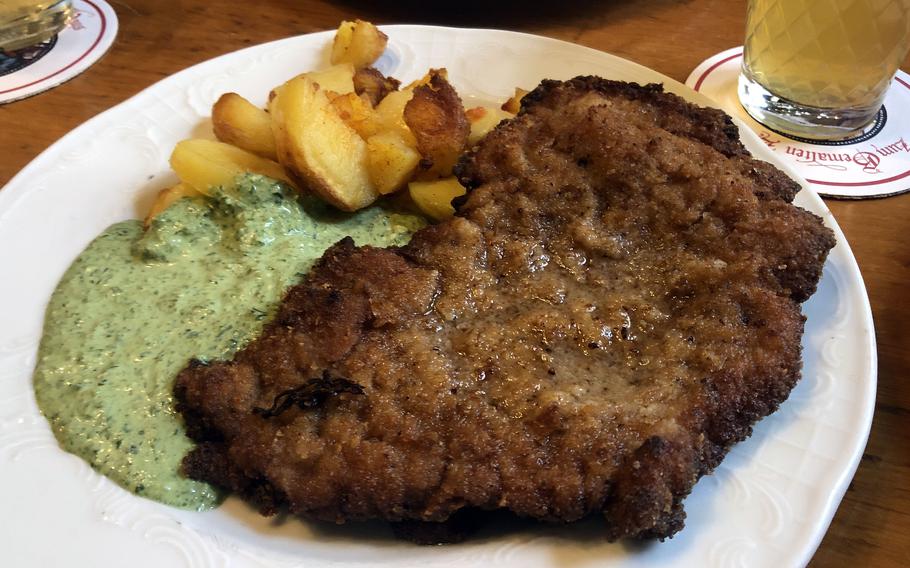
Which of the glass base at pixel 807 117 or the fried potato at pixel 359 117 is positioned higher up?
the fried potato at pixel 359 117

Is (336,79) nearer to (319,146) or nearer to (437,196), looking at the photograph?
(319,146)

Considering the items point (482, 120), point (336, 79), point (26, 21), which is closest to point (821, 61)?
point (482, 120)

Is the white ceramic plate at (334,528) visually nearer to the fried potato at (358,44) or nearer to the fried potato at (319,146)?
the fried potato at (319,146)

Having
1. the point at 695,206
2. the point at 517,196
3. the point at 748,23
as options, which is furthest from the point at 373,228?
the point at 748,23

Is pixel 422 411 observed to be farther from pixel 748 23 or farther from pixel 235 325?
pixel 748 23

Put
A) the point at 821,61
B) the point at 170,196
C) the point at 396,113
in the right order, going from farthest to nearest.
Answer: the point at 821,61, the point at 396,113, the point at 170,196

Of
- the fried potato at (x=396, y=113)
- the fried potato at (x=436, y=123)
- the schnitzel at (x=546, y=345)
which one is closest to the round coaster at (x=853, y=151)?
the schnitzel at (x=546, y=345)
